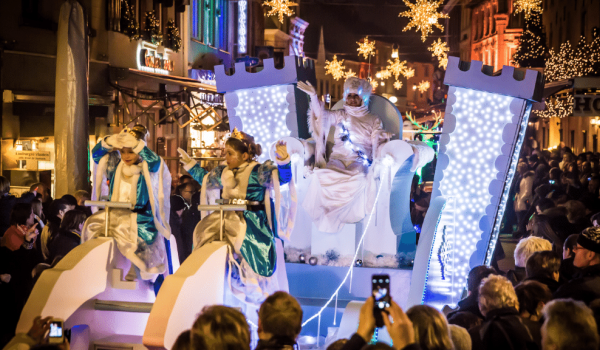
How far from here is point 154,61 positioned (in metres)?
17.7

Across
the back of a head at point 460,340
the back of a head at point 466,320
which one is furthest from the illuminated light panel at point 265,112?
the back of a head at point 460,340

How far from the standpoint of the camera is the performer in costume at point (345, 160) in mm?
7035

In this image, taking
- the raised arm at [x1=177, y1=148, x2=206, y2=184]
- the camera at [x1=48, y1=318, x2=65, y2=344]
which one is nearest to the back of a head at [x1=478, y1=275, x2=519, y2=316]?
the camera at [x1=48, y1=318, x2=65, y2=344]

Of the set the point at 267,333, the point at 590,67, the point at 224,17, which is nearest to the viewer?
the point at 267,333

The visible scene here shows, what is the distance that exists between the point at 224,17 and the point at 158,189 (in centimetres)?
2015

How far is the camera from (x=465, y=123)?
6836mm

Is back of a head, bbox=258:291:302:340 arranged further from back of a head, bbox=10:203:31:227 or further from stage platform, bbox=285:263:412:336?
stage platform, bbox=285:263:412:336

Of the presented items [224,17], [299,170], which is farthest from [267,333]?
[224,17]

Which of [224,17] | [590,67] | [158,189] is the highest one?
[224,17]

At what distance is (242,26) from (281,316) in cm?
2417

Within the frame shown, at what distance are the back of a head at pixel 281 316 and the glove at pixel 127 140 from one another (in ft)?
9.48

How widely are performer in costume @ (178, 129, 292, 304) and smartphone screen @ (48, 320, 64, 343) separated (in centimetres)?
218

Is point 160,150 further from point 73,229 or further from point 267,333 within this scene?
point 267,333

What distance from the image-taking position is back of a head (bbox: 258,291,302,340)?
2.84 metres
